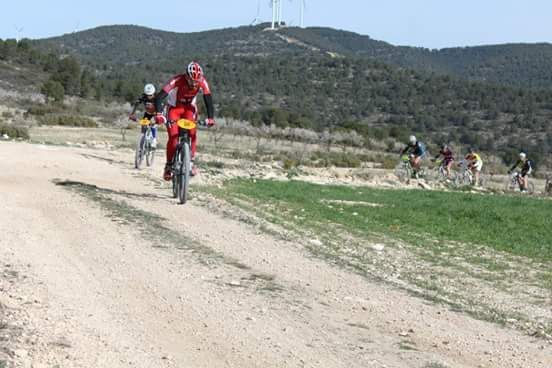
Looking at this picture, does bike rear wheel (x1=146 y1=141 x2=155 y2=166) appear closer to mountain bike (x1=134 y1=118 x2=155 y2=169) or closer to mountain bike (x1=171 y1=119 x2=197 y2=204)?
mountain bike (x1=134 y1=118 x2=155 y2=169)

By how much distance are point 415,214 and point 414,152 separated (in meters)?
13.0

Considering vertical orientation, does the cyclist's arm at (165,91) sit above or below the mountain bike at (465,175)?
above

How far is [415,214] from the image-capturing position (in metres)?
17.6

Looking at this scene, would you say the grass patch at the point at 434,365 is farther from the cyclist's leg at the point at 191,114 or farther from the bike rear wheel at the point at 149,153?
the bike rear wheel at the point at 149,153

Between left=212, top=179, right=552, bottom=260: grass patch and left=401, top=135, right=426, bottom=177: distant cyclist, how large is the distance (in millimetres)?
6883

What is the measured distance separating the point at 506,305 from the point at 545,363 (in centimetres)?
257

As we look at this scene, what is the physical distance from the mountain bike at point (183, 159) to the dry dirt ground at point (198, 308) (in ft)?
6.94

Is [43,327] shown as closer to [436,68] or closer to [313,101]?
[313,101]

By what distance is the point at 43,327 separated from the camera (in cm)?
556

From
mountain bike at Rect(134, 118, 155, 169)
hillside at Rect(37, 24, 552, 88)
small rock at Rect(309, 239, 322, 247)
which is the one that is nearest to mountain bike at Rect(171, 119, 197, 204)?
small rock at Rect(309, 239, 322, 247)

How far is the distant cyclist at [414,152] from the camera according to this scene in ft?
98.6

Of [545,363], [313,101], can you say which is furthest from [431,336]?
[313,101]

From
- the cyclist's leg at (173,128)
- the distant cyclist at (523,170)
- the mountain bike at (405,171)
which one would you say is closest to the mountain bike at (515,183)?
the distant cyclist at (523,170)

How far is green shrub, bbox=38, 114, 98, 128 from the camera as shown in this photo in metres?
38.5
